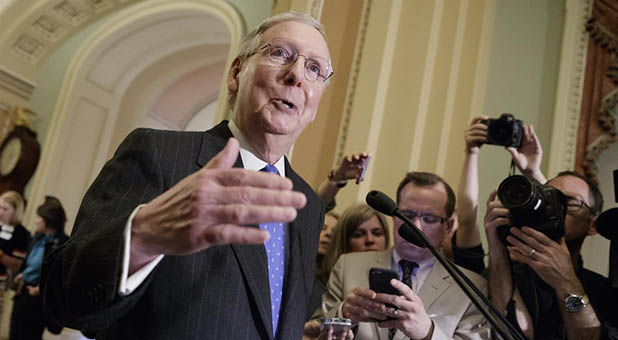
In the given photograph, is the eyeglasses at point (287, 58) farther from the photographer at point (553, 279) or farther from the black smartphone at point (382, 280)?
the photographer at point (553, 279)

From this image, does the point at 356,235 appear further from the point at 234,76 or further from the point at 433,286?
the point at 234,76

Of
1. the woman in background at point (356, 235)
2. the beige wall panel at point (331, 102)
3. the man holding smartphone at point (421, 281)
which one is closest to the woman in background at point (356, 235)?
the woman in background at point (356, 235)

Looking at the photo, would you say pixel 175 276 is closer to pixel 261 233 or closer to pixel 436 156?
pixel 261 233

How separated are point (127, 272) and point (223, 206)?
0.20m

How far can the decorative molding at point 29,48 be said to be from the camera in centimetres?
766

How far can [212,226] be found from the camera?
76 centimetres

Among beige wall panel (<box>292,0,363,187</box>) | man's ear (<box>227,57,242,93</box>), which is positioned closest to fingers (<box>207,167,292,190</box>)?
man's ear (<box>227,57,242,93</box>)

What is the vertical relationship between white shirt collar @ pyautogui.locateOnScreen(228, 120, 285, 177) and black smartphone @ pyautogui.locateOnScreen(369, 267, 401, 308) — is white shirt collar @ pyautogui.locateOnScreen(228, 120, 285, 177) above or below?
above

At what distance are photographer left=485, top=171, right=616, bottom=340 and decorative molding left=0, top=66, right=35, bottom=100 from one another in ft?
24.6

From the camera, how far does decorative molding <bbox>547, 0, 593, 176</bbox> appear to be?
3465mm

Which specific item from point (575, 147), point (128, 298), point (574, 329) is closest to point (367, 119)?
point (575, 147)

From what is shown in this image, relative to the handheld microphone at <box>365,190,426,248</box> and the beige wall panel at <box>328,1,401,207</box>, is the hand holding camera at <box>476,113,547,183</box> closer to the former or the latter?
the handheld microphone at <box>365,190,426,248</box>

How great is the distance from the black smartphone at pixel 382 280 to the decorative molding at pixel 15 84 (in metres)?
7.52

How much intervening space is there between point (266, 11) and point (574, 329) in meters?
4.76
